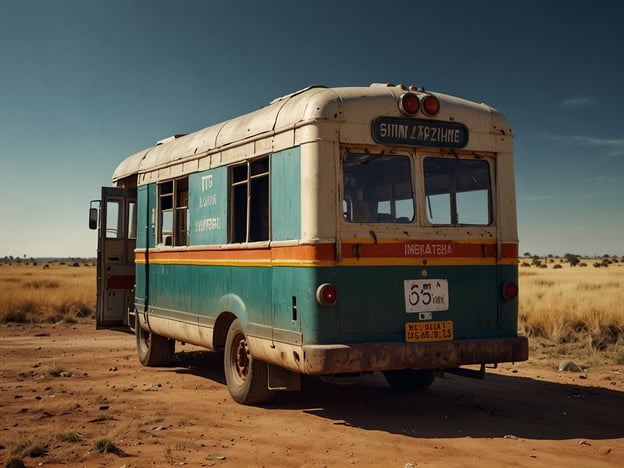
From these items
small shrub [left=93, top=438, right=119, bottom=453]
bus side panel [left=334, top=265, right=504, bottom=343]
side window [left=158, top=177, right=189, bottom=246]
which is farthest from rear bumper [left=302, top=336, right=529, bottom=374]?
side window [left=158, top=177, right=189, bottom=246]

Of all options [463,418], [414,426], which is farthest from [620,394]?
[414,426]

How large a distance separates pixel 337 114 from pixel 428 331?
2.36 metres

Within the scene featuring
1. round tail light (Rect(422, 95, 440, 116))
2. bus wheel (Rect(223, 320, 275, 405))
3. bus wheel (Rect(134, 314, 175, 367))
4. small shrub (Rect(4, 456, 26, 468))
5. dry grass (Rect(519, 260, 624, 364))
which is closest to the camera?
small shrub (Rect(4, 456, 26, 468))

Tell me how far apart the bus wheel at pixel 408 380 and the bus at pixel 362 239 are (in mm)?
1014

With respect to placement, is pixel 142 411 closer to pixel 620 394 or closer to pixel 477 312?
pixel 477 312

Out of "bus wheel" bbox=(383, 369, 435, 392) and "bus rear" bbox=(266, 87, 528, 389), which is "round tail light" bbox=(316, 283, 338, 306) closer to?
"bus rear" bbox=(266, 87, 528, 389)

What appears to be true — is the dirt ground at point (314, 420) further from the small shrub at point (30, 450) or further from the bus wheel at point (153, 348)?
the bus wheel at point (153, 348)

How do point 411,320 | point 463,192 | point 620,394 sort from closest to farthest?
point 411,320 < point 463,192 < point 620,394

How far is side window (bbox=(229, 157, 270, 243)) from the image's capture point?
25.8ft

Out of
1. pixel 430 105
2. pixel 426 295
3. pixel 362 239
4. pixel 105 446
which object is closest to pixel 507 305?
pixel 426 295

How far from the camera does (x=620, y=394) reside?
8875mm

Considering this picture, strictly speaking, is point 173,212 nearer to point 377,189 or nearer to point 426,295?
point 377,189

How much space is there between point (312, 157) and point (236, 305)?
91.2 inches

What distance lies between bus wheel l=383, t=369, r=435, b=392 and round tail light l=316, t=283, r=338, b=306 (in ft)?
8.52
